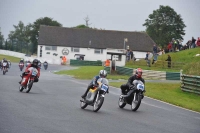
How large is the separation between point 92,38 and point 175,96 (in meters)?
76.6

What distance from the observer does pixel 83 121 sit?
14.0 metres

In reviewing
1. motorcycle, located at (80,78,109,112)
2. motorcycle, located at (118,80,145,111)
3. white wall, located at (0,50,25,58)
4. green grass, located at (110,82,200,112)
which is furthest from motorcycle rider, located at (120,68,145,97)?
white wall, located at (0,50,25,58)

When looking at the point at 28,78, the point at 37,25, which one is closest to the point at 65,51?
the point at 37,25

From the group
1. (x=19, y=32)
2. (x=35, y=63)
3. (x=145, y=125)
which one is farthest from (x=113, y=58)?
(x=19, y=32)

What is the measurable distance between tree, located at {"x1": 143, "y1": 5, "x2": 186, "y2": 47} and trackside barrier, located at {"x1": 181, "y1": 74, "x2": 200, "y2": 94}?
8811cm

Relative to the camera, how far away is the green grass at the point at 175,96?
2582 cm

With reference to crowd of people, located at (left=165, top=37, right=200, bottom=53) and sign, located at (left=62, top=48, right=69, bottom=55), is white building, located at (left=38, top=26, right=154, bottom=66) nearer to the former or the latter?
sign, located at (left=62, top=48, right=69, bottom=55)

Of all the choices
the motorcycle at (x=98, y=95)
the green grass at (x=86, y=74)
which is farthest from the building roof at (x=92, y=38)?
the motorcycle at (x=98, y=95)

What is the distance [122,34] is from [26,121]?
94902 mm

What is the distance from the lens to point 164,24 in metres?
124

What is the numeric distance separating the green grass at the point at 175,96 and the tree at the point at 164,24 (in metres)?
85.3

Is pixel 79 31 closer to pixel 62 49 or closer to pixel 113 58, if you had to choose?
pixel 62 49

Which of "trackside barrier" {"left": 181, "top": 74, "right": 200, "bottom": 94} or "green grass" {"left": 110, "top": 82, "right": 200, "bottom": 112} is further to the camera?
"trackside barrier" {"left": 181, "top": 74, "right": 200, "bottom": 94}

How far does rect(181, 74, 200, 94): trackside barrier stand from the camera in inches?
1241
